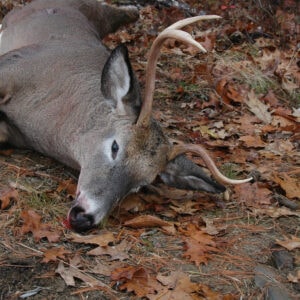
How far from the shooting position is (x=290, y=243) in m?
4.04

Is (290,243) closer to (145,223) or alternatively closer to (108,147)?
(145,223)

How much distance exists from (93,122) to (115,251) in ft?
3.70

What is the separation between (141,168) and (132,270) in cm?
96

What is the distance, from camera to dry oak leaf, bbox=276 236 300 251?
399 cm

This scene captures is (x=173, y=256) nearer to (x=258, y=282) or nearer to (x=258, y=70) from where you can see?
(x=258, y=282)

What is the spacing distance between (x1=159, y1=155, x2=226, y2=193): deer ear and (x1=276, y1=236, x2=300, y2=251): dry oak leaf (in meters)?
0.64

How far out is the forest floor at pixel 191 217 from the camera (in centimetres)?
349

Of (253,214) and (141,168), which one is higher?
(141,168)

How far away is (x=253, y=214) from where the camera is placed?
448 cm

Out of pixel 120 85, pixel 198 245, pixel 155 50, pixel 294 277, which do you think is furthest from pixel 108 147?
pixel 294 277

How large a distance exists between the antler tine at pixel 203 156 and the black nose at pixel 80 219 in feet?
2.91

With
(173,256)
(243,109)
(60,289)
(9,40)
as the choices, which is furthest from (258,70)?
(60,289)

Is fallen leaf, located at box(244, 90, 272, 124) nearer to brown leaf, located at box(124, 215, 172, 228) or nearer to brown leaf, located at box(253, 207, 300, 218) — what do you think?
brown leaf, located at box(253, 207, 300, 218)

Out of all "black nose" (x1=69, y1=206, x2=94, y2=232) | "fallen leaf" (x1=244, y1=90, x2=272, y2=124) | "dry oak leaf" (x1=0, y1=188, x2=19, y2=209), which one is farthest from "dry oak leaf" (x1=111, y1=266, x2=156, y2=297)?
"fallen leaf" (x1=244, y1=90, x2=272, y2=124)
